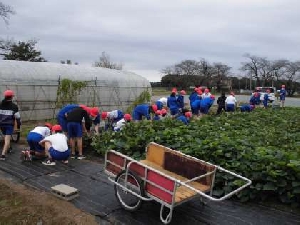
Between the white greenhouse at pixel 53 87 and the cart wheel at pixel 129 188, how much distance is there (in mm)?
10664

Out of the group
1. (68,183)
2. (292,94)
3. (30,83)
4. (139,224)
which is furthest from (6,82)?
(292,94)

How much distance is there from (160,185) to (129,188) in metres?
0.64

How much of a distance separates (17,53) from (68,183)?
3049cm

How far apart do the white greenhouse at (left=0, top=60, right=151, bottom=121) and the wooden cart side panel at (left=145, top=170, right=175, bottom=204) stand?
1130cm

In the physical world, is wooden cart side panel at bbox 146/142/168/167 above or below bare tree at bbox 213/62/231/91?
below

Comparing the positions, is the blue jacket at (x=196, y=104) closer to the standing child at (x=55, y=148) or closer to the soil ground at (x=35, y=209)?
the standing child at (x=55, y=148)

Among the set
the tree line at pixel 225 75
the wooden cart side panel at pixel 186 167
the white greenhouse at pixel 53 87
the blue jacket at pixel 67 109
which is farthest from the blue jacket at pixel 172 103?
the tree line at pixel 225 75

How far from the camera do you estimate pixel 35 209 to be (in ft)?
15.1

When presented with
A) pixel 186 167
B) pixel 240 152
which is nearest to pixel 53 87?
pixel 240 152

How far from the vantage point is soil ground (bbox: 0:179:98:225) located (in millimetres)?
4285

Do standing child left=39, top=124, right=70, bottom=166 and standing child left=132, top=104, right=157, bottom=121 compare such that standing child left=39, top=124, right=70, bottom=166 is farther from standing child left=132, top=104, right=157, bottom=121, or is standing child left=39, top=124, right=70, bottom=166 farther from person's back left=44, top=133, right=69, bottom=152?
standing child left=132, top=104, right=157, bottom=121

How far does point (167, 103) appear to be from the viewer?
46.3 feet

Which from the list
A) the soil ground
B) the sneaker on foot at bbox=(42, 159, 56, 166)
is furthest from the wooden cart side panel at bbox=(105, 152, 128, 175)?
the sneaker on foot at bbox=(42, 159, 56, 166)

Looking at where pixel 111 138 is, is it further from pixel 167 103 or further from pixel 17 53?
pixel 17 53
